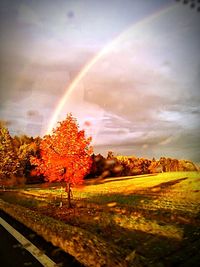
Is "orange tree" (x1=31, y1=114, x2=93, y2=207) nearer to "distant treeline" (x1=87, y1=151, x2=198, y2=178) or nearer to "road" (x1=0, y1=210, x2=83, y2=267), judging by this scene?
"road" (x1=0, y1=210, x2=83, y2=267)

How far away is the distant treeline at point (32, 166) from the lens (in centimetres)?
4877

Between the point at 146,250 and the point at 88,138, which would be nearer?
the point at 146,250

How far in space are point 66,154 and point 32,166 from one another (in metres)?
57.6

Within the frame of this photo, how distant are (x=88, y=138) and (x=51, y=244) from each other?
1345 cm

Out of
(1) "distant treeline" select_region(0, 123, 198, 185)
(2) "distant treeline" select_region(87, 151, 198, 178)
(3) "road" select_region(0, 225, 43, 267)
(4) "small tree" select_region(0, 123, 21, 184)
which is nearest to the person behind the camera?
(3) "road" select_region(0, 225, 43, 267)

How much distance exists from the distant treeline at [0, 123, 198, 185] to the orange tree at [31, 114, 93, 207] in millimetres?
16348

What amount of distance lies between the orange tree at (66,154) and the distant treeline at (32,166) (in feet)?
53.6

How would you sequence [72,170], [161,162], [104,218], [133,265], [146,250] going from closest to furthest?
[133,265]
[146,250]
[104,218]
[72,170]
[161,162]

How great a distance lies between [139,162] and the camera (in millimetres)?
123125

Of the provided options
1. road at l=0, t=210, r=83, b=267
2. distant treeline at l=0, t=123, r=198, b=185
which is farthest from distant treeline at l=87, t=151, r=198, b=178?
road at l=0, t=210, r=83, b=267

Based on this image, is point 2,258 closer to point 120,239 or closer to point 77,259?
Answer: point 77,259

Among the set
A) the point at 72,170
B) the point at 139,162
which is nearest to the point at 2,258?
the point at 72,170

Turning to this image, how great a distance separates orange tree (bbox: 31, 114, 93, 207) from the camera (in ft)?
67.9

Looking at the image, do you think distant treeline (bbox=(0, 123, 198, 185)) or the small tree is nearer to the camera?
the small tree
